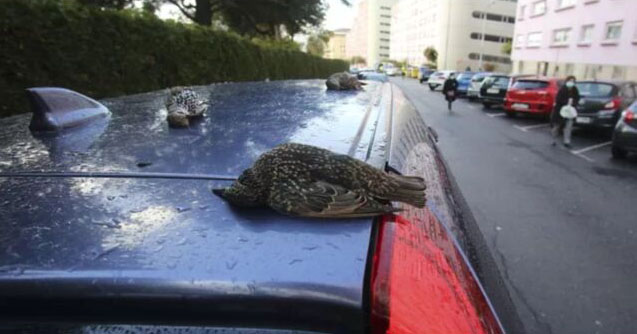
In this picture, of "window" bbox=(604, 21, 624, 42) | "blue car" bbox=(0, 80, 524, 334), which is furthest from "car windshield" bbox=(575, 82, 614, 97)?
"window" bbox=(604, 21, 624, 42)

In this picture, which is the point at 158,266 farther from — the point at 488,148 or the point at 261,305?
the point at 488,148

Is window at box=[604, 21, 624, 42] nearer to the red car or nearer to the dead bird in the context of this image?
the red car

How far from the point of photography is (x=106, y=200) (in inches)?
42.4

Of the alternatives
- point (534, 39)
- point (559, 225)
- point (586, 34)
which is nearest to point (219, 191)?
point (559, 225)

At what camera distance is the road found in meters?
3.68

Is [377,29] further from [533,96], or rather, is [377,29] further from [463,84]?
[533,96]

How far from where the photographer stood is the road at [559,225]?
368cm

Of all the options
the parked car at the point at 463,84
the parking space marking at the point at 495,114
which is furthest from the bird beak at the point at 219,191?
the parked car at the point at 463,84

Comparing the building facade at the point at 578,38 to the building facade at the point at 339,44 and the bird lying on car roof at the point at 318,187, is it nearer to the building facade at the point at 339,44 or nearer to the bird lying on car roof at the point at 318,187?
the bird lying on car roof at the point at 318,187

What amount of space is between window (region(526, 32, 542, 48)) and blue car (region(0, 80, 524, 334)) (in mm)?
45087

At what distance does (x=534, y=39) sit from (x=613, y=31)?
12.5 metres

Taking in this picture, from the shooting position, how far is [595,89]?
13945 millimetres

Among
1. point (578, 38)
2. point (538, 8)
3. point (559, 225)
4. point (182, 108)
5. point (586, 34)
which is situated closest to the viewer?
point (182, 108)

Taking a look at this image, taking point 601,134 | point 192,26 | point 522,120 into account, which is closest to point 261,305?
point 192,26
